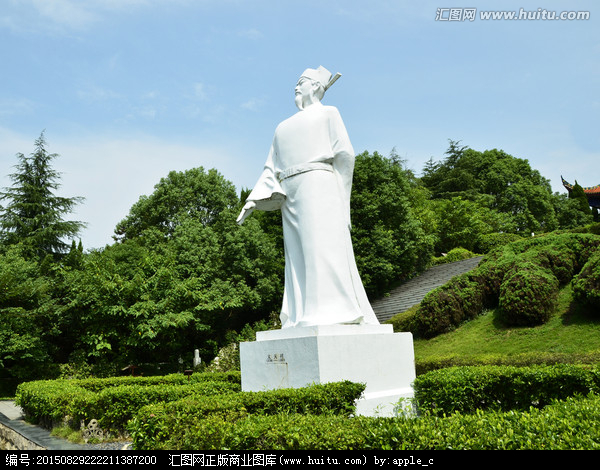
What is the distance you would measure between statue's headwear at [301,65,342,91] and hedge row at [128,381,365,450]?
424 centimetres

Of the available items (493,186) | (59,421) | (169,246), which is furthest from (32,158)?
(493,186)

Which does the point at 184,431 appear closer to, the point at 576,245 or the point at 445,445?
the point at 445,445

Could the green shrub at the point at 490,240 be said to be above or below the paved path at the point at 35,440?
above

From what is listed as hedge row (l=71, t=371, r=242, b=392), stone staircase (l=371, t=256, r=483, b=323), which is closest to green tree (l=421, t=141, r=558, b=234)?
stone staircase (l=371, t=256, r=483, b=323)

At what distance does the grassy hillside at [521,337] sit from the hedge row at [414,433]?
7.65 meters

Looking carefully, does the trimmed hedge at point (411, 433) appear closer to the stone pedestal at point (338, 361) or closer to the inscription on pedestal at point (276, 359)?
the stone pedestal at point (338, 361)

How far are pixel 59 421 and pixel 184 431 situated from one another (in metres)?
4.24

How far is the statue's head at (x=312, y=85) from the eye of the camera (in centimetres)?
679

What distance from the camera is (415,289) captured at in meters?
21.5

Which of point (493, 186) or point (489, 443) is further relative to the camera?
point (493, 186)

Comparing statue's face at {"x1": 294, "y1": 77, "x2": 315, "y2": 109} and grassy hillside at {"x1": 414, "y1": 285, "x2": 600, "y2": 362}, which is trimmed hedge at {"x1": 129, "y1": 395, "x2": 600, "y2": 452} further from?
grassy hillside at {"x1": 414, "y1": 285, "x2": 600, "y2": 362}

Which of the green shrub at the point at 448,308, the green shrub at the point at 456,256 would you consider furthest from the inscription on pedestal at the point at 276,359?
the green shrub at the point at 456,256

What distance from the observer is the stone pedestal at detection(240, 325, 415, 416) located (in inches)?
205

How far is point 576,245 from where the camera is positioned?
48.8 feet
